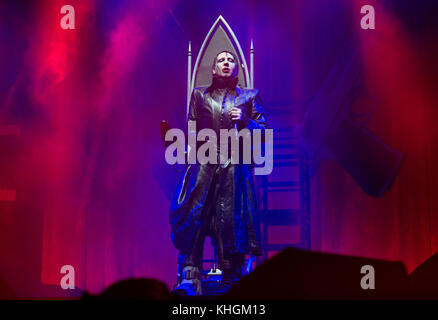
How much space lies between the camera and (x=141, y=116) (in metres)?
5.09

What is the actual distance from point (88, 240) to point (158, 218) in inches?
27.3

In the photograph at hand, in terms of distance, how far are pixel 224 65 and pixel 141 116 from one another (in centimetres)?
129

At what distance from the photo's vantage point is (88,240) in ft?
16.0

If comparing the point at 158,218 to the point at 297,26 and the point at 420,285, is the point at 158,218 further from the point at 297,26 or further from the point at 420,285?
the point at 420,285

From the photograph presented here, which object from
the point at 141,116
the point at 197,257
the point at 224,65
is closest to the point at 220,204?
the point at 197,257

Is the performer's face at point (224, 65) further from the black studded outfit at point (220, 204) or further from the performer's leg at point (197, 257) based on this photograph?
the performer's leg at point (197, 257)

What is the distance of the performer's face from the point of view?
4129 mm

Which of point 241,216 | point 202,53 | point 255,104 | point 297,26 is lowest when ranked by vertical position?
point 241,216

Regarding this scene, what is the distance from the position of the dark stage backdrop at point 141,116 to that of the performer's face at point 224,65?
106cm

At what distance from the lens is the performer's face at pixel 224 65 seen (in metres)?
4.13

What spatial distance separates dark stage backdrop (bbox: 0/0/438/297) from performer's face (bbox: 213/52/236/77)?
1.06 metres
